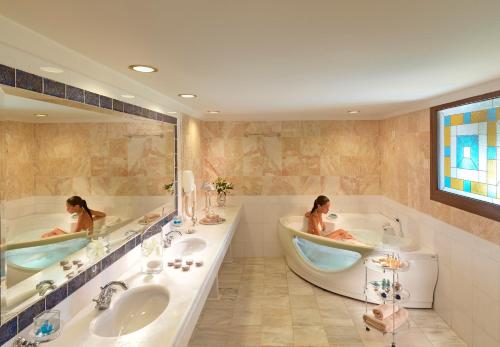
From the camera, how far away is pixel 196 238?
3240 mm

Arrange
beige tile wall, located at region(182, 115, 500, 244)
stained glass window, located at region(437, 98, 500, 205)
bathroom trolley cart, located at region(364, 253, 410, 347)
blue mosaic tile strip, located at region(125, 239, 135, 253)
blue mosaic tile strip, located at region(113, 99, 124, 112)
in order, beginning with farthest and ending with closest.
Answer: beige tile wall, located at region(182, 115, 500, 244) < bathroom trolley cart, located at region(364, 253, 410, 347) < stained glass window, located at region(437, 98, 500, 205) < blue mosaic tile strip, located at region(125, 239, 135, 253) < blue mosaic tile strip, located at region(113, 99, 124, 112)

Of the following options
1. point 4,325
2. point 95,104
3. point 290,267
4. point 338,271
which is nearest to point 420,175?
point 338,271

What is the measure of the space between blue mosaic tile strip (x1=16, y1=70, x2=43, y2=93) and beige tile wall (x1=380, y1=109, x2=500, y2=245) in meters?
3.17

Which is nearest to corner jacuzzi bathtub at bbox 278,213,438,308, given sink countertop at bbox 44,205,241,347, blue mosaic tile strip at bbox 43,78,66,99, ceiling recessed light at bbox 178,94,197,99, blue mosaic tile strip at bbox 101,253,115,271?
sink countertop at bbox 44,205,241,347

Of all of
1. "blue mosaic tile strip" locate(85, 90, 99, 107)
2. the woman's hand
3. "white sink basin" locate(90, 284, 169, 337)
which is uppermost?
"blue mosaic tile strip" locate(85, 90, 99, 107)

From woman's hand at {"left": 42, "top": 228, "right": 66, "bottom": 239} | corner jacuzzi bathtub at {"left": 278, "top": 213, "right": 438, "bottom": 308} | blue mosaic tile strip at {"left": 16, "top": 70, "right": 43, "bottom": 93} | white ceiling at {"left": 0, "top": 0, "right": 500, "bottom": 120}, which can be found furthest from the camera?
corner jacuzzi bathtub at {"left": 278, "top": 213, "right": 438, "bottom": 308}

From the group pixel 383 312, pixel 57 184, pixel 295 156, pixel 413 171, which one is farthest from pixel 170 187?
pixel 413 171

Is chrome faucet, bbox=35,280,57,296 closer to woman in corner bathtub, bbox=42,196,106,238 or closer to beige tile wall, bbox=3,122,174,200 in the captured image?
woman in corner bathtub, bbox=42,196,106,238

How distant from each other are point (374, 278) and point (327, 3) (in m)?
3.21

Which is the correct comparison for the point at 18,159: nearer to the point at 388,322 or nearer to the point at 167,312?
the point at 167,312

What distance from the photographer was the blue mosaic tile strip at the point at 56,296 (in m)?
1.56

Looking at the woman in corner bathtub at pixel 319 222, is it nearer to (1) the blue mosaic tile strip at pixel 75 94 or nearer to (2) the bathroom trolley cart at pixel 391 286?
(2) the bathroom trolley cart at pixel 391 286

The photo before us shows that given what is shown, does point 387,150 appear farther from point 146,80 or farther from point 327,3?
point 327,3

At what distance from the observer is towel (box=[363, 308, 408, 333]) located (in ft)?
9.45
